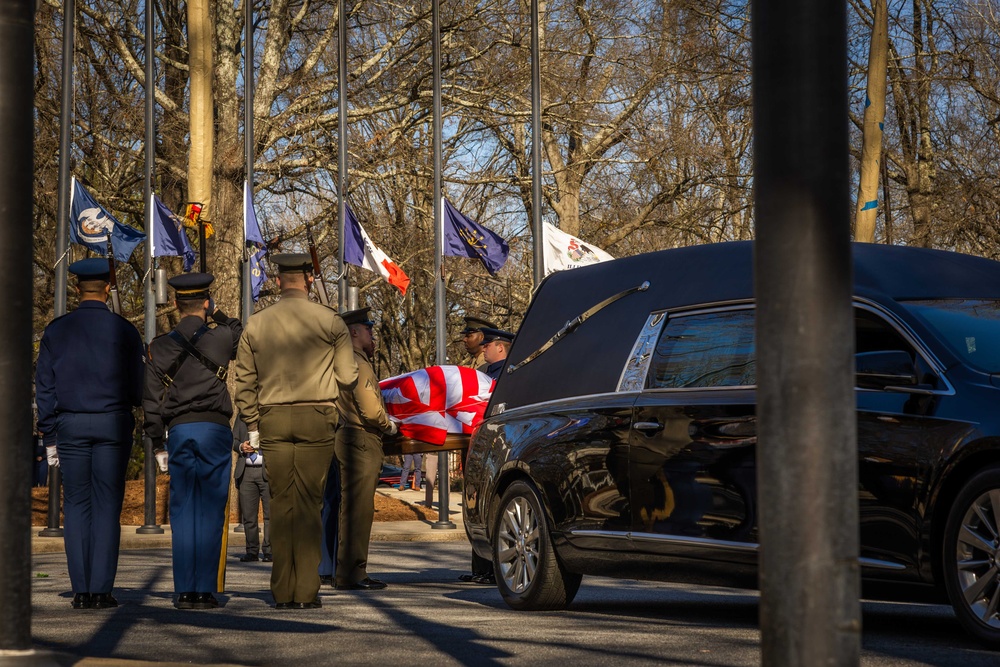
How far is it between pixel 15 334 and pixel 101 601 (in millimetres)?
4849

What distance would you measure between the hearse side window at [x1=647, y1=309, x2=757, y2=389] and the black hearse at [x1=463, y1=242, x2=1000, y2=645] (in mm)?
11

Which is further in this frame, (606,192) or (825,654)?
(606,192)

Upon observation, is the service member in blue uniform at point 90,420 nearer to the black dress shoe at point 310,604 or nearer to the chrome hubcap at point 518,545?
the black dress shoe at point 310,604

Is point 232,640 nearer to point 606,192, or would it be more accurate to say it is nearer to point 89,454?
point 89,454

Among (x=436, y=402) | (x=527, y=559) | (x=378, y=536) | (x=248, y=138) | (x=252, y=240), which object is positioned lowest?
(x=378, y=536)

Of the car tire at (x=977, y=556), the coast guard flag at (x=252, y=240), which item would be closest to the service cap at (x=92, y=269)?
the car tire at (x=977, y=556)

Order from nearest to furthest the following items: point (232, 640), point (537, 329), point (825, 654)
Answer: point (825, 654)
point (232, 640)
point (537, 329)

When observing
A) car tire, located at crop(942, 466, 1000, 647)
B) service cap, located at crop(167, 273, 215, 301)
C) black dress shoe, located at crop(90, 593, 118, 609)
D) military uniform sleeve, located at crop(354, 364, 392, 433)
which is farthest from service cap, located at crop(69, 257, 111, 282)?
car tire, located at crop(942, 466, 1000, 647)

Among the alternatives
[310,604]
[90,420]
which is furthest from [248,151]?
[310,604]

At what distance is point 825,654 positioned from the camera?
11.0 ft

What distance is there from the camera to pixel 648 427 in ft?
27.7

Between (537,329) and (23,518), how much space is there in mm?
5563

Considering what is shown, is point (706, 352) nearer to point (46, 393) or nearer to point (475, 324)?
point (46, 393)

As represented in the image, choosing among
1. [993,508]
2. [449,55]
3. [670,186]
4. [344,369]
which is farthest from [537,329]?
[670,186]
